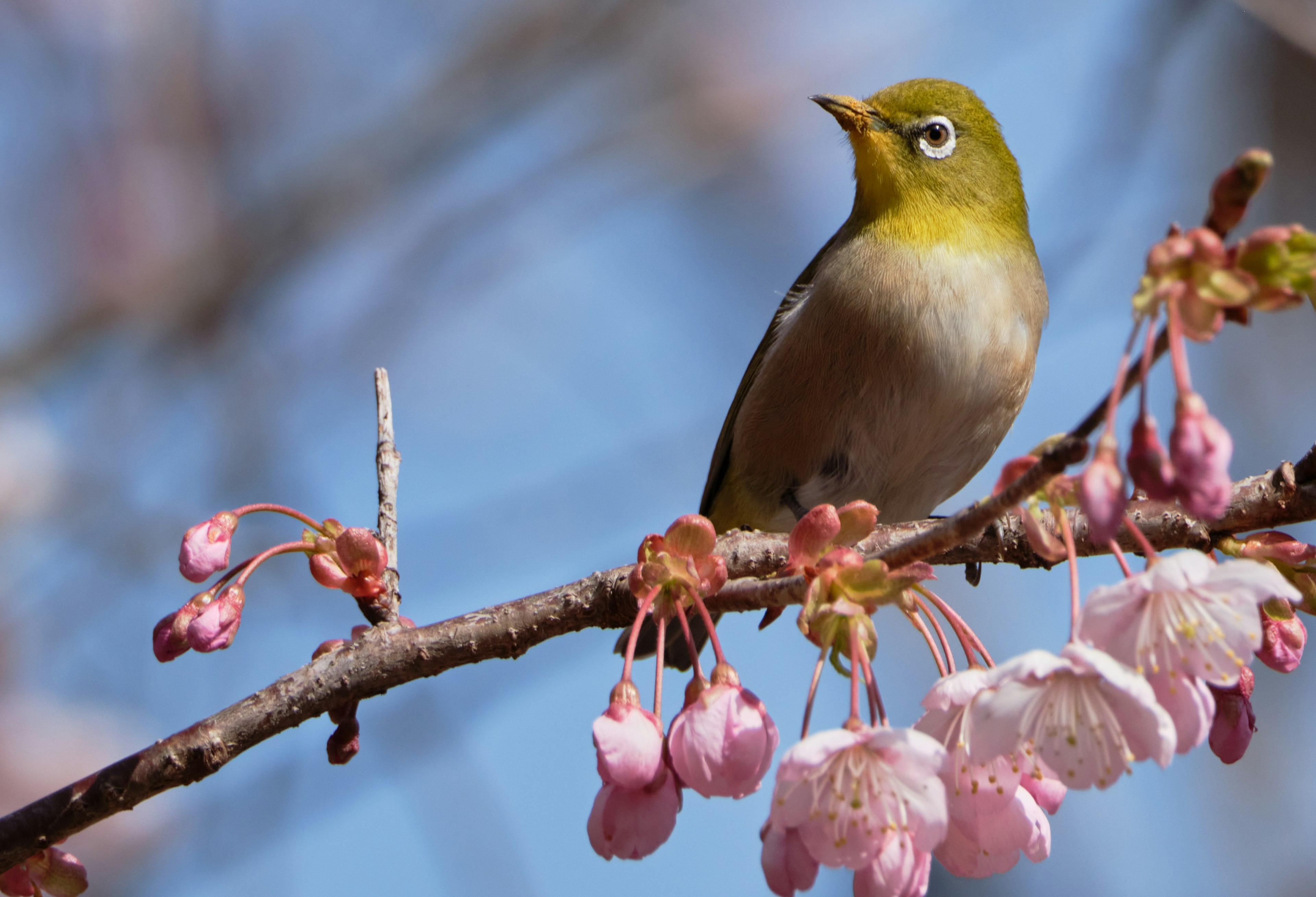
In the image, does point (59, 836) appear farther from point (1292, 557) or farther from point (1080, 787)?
point (1292, 557)

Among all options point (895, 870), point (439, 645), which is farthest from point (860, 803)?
point (439, 645)

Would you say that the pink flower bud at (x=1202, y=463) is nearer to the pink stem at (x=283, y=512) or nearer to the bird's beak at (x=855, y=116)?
the pink stem at (x=283, y=512)

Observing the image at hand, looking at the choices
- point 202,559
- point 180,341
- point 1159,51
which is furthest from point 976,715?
point 180,341

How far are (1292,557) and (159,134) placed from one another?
22.3 feet

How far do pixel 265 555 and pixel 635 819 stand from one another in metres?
0.92

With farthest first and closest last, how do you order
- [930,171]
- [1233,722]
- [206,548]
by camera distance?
[930,171] → [206,548] → [1233,722]

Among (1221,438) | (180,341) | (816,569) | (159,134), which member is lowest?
(1221,438)

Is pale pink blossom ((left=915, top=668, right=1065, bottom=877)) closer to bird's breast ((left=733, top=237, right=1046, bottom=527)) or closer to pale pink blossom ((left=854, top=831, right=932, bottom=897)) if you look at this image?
pale pink blossom ((left=854, top=831, right=932, bottom=897))

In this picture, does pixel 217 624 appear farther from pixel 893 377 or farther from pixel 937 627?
pixel 893 377

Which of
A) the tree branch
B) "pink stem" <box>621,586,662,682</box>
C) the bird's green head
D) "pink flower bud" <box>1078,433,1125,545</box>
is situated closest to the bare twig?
the tree branch

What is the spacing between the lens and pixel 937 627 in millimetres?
2047

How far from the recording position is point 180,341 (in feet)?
20.7

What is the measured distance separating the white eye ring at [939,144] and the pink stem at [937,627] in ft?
9.94

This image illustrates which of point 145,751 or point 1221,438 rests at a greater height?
point 145,751
